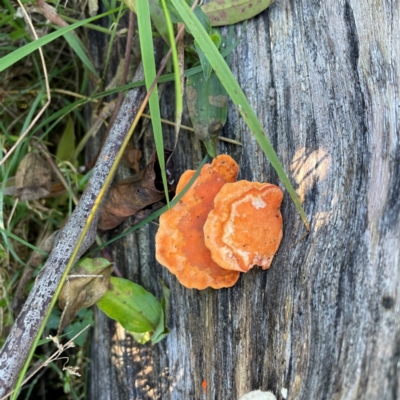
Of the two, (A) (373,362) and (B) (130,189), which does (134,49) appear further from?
(A) (373,362)

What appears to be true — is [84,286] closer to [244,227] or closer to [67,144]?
[244,227]

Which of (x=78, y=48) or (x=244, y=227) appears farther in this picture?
(x=78, y=48)

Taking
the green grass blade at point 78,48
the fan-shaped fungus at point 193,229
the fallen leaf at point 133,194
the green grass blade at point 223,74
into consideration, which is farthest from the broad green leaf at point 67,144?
the green grass blade at point 223,74

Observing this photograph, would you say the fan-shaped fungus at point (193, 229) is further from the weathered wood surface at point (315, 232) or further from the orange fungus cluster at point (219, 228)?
the weathered wood surface at point (315, 232)

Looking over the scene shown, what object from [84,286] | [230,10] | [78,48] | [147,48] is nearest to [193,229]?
[84,286]

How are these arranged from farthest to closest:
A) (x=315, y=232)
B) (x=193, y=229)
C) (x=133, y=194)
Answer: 1. (x=133, y=194)
2. (x=193, y=229)
3. (x=315, y=232)
